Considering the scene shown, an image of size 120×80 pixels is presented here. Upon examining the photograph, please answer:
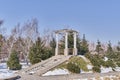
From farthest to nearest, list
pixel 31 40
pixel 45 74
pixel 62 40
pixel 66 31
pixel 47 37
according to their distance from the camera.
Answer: pixel 47 37
pixel 31 40
pixel 62 40
pixel 66 31
pixel 45 74

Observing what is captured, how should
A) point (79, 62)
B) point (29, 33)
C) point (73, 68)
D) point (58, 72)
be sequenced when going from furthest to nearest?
1. point (29, 33)
2. point (79, 62)
3. point (73, 68)
4. point (58, 72)

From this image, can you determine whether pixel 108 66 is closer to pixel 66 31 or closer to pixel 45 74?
pixel 66 31

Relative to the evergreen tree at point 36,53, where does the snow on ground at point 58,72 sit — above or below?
below

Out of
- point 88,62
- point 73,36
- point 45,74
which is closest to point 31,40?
point 73,36

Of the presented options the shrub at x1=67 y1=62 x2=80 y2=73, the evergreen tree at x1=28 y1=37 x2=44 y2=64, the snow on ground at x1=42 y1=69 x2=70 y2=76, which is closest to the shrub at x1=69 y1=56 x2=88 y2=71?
the shrub at x1=67 y1=62 x2=80 y2=73

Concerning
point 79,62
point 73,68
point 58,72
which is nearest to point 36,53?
point 79,62

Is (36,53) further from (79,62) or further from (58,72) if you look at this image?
(58,72)

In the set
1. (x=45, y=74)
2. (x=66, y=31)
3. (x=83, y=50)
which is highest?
(x=66, y=31)

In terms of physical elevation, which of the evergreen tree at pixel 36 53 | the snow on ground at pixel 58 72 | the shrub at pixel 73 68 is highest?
the evergreen tree at pixel 36 53

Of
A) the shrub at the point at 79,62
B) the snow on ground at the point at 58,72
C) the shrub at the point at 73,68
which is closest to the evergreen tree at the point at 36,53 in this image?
the shrub at the point at 79,62

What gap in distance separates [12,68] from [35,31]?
16.4 m

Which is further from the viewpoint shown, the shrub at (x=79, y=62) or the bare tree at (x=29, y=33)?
the bare tree at (x=29, y=33)

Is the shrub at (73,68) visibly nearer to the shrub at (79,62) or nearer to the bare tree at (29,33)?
the shrub at (79,62)

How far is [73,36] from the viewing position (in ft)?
81.1
